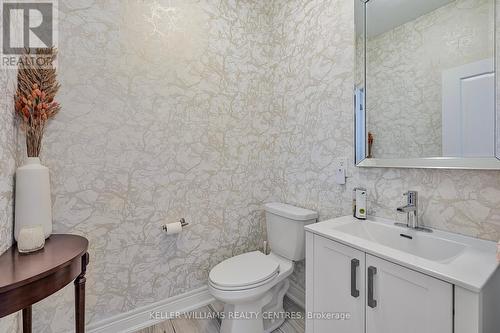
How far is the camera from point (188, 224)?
163cm

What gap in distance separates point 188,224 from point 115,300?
60 centimetres

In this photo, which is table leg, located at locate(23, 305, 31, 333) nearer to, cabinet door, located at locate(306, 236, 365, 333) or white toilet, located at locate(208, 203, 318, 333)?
white toilet, located at locate(208, 203, 318, 333)

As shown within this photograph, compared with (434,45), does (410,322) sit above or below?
below

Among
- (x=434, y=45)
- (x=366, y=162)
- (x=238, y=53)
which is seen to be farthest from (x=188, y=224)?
(x=434, y=45)

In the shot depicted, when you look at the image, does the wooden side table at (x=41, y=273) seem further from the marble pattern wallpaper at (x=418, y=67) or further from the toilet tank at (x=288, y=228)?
the marble pattern wallpaper at (x=418, y=67)

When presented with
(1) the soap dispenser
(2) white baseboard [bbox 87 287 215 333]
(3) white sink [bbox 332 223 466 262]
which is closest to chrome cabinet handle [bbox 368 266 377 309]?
(3) white sink [bbox 332 223 466 262]

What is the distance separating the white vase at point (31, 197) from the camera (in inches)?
39.4

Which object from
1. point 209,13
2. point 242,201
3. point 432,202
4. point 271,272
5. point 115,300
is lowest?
point 115,300

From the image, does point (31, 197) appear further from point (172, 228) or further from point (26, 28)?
point (26, 28)

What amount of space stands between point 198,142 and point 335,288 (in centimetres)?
121

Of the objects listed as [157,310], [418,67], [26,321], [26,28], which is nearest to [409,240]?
[418,67]

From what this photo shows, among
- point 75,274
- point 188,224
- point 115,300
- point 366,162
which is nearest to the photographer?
point 75,274

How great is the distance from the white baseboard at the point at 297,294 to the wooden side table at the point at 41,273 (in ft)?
4.39

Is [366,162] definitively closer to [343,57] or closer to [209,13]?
[343,57]
